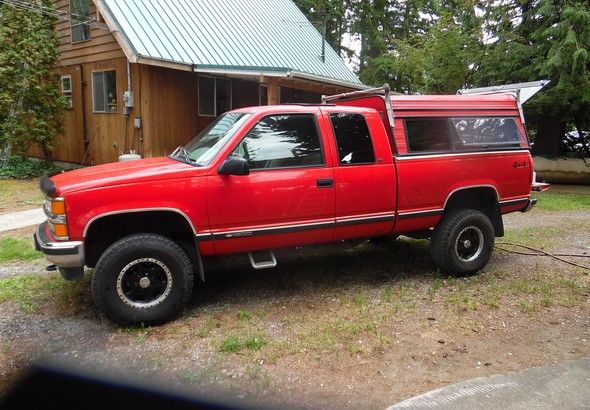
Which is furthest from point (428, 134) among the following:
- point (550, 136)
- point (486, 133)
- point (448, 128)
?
point (550, 136)

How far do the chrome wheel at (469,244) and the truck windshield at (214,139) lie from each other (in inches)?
114

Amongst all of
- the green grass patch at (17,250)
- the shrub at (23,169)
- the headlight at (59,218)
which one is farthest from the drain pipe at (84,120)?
the headlight at (59,218)

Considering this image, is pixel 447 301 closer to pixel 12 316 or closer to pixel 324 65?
pixel 12 316

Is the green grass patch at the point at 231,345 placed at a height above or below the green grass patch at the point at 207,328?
above

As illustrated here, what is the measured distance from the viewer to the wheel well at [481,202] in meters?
5.52

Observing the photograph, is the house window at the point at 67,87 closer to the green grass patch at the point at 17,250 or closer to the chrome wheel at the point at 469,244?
the green grass patch at the point at 17,250

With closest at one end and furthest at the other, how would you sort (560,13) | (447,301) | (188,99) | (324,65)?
(447,301), (560,13), (188,99), (324,65)

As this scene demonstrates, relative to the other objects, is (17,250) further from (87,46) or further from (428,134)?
(87,46)

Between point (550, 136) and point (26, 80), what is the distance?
1595cm

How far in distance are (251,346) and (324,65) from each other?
47.0ft

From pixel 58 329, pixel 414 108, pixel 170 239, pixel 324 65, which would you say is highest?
pixel 324 65

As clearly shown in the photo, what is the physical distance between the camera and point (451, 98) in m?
5.48

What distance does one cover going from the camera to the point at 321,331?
4016 mm

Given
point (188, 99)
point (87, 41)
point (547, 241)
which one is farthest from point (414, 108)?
point (87, 41)
